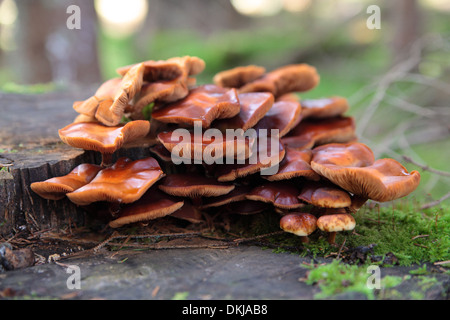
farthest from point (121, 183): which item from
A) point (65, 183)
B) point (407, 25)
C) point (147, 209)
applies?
point (407, 25)

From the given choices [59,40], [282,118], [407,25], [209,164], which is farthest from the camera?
[407,25]

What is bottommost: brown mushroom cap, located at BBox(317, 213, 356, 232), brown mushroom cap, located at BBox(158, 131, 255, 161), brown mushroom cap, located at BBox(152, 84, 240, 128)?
brown mushroom cap, located at BBox(317, 213, 356, 232)

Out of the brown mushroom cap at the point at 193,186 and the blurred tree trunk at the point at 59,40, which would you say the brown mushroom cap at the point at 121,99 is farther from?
the blurred tree trunk at the point at 59,40

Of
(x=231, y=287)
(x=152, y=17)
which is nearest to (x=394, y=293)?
(x=231, y=287)

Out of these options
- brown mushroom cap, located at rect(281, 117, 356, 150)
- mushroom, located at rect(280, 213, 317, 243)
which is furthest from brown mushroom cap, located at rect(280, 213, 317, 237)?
brown mushroom cap, located at rect(281, 117, 356, 150)

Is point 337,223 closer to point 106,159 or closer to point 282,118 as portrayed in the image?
point 282,118

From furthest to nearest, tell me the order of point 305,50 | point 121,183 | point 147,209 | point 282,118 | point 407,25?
point 305,50
point 407,25
point 282,118
point 147,209
point 121,183

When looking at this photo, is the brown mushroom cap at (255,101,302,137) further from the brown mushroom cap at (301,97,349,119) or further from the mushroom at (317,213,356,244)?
the mushroom at (317,213,356,244)
